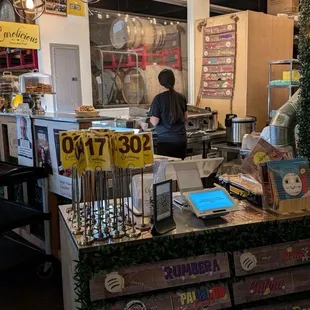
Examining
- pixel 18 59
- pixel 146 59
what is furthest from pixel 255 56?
pixel 18 59

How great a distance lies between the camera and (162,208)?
1703 millimetres

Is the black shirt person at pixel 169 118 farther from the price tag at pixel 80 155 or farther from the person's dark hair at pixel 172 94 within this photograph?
the price tag at pixel 80 155

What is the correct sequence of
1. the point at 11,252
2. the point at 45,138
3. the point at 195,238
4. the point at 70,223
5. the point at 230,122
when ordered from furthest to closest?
the point at 230,122 < the point at 11,252 < the point at 45,138 < the point at 70,223 < the point at 195,238

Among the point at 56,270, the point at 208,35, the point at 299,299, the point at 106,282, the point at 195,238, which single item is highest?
the point at 208,35

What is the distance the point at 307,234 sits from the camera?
1897 mm

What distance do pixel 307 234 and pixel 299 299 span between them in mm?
302

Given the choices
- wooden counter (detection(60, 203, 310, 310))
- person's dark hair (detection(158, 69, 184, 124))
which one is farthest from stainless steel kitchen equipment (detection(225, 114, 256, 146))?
wooden counter (detection(60, 203, 310, 310))

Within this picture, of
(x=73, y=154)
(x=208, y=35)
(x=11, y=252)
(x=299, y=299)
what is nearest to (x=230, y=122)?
(x=208, y=35)

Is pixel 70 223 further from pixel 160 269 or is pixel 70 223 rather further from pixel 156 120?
pixel 156 120

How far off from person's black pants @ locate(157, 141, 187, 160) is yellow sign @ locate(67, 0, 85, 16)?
1.88 meters

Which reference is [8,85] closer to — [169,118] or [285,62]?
[169,118]

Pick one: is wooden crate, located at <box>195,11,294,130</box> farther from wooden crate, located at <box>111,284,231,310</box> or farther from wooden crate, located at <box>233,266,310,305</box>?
wooden crate, located at <box>111,284,231,310</box>

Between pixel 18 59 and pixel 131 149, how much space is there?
426 cm

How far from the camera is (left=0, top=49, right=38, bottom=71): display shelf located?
479 cm
